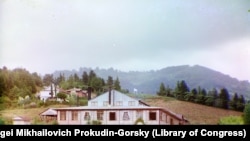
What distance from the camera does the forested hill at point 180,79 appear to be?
17.9 feet

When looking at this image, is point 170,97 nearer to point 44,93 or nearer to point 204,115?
point 204,115

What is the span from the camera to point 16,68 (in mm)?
5523

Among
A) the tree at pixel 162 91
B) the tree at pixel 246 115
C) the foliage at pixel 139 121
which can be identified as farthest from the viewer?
the tree at pixel 162 91

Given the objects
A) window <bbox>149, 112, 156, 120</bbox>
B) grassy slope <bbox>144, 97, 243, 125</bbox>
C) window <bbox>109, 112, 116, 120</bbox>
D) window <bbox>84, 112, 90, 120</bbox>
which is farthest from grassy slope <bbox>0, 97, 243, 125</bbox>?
window <bbox>84, 112, 90, 120</bbox>

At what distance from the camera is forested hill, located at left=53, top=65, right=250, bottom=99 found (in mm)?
5461

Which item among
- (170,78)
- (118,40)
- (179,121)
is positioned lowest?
(179,121)

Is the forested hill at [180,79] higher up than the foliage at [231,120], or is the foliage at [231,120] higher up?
the forested hill at [180,79]

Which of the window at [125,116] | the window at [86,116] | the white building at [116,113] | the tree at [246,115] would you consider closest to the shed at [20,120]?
the white building at [116,113]

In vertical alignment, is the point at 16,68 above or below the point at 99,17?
below

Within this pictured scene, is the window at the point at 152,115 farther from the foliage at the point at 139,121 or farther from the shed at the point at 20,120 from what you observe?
the shed at the point at 20,120

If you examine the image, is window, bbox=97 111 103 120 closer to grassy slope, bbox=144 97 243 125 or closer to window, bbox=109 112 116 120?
window, bbox=109 112 116 120

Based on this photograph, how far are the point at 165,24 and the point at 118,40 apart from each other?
48 centimetres

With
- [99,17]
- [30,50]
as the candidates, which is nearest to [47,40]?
[30,50]

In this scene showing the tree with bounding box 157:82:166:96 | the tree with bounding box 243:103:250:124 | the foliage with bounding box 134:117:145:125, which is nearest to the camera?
the foliage with bounding box 134:117:145:125
